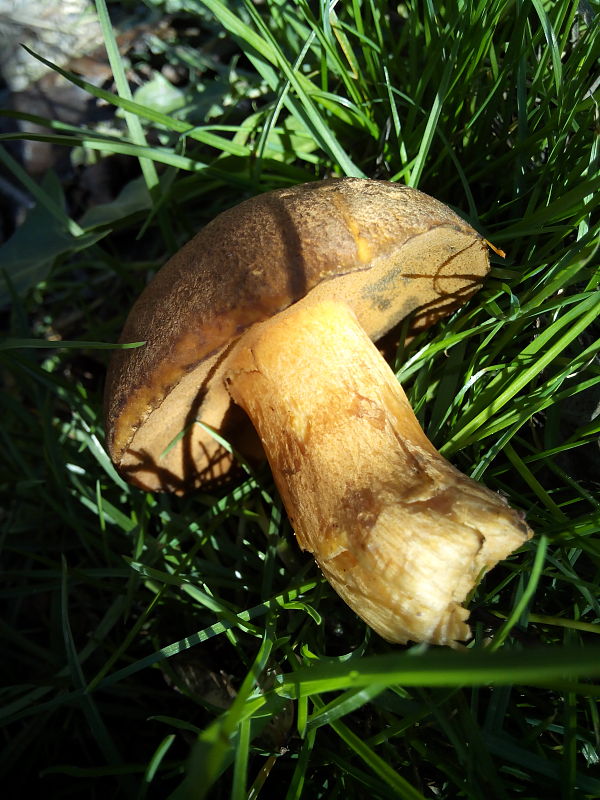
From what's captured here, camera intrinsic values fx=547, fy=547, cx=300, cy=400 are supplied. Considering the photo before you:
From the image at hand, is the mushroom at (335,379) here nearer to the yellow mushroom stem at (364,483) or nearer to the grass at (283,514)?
the yellow mushroom stem at (364,483)

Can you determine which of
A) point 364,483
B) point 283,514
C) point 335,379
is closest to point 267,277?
point 335,379

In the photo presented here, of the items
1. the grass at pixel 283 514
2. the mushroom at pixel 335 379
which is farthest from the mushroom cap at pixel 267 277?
the grass at pixel 283 514

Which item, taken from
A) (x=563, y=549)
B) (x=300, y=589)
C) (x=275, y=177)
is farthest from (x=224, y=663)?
(x=275, y=177)

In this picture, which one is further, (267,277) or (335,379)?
(335,379)

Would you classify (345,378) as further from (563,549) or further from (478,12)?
(478,12)

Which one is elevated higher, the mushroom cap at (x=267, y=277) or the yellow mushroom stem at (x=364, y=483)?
the mushroom cap at (x=267, y=277)

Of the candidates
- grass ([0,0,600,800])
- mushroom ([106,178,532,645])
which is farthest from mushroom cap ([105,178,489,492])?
grass ([0,0,600,800])

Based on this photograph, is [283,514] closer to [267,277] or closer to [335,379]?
[335,379]
